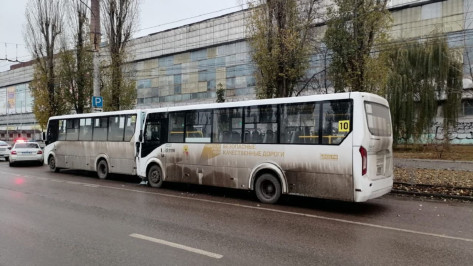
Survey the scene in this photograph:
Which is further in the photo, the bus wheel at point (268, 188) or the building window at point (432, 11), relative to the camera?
the building window at point (432, 11)

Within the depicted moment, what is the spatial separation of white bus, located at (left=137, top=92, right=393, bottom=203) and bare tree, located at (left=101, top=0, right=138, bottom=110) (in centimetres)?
1373

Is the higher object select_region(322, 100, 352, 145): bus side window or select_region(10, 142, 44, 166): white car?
select_region(322, 100, 352, 145): bus side window

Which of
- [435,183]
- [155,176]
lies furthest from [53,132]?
[435,183]

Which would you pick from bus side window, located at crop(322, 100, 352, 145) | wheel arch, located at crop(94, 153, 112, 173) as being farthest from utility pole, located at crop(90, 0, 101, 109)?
bus side window, located at crop(322, 100, 352, 145)

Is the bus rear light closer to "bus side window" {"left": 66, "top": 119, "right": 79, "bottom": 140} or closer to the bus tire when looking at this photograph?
the bus tire

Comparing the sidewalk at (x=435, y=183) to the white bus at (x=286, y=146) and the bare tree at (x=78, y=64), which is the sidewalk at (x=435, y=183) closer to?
the white bus at (x=286, y=146)

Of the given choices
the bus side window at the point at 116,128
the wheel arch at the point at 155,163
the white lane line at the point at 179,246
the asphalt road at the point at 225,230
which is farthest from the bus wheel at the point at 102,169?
the white lane line at the point at 179,246

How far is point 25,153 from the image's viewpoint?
70.1ft

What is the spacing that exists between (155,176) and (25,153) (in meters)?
13.4

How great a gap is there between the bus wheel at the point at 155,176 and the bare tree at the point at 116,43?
13.4 metres

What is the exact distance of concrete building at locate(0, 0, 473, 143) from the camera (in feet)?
91.5

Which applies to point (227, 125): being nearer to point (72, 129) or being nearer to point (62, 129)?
point (72, 129)

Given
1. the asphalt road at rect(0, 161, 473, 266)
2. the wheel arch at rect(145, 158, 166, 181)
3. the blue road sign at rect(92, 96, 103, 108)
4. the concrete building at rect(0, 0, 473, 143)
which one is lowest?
the asphalt road at rect(0, 161, 473, 266)

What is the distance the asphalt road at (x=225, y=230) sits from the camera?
199 inches
